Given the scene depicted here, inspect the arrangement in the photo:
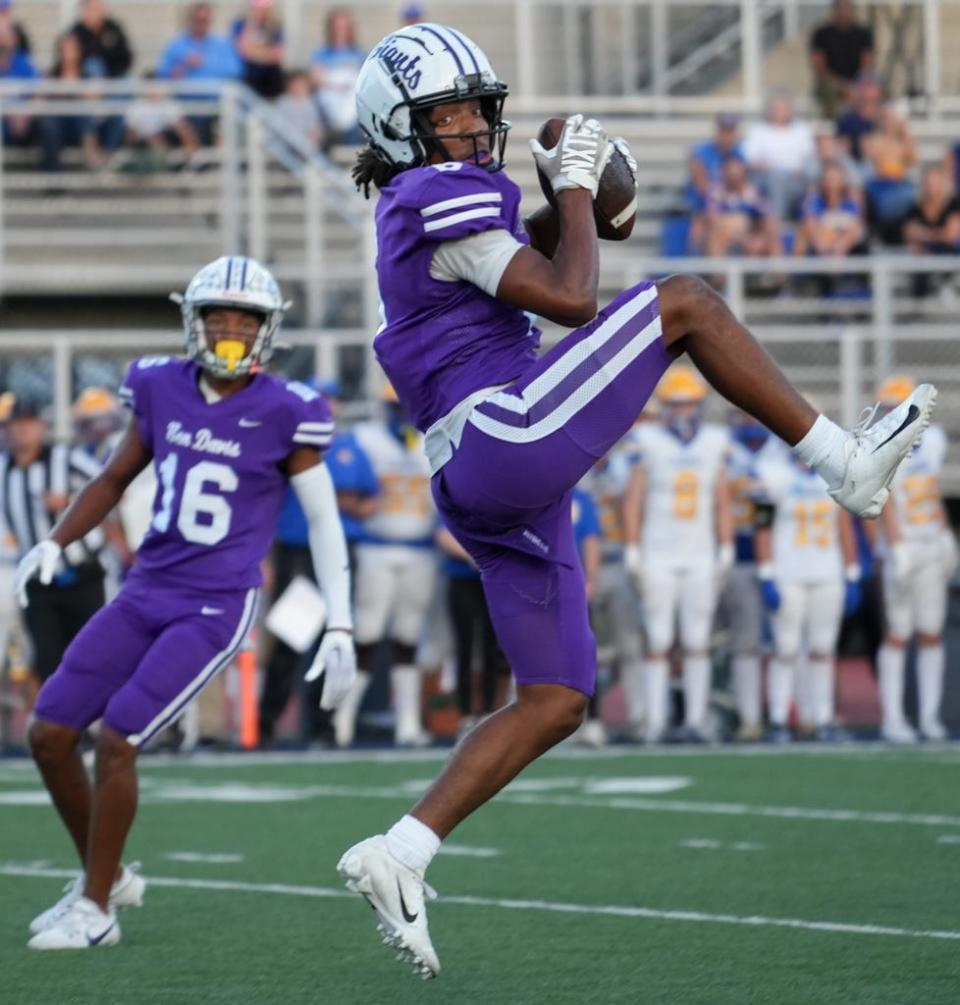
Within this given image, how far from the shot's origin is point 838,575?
12055 millimetres

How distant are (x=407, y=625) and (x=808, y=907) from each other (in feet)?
19.4

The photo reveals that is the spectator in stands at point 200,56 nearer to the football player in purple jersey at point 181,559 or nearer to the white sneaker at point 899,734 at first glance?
the white sneaker at point 899,734

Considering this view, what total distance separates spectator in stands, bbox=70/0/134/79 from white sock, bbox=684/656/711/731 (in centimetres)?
576

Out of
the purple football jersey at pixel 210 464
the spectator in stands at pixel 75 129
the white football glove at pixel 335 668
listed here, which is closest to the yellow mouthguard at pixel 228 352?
the purple football jersey at pixel 210 464

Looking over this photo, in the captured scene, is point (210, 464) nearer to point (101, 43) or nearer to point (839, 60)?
point (101, 43)

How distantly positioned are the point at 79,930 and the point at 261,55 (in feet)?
33.9

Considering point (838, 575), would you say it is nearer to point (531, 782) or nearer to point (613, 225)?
point (531, 782)

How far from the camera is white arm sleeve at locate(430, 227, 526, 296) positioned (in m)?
4.68

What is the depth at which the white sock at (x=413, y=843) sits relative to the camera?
15.5 feet

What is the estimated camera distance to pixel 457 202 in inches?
185

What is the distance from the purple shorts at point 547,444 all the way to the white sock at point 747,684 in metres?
7.30

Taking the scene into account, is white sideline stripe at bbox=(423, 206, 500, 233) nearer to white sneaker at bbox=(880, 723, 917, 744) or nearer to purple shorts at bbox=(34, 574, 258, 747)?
purple shorts at bbox=(34, 574, 258, 747)

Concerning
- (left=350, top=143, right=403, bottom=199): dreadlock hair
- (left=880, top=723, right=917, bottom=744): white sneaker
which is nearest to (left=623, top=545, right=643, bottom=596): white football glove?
(left=880, top=723, right=917, bottom=744): white sneaker

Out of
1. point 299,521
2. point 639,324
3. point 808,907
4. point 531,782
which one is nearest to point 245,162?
point 299,521
